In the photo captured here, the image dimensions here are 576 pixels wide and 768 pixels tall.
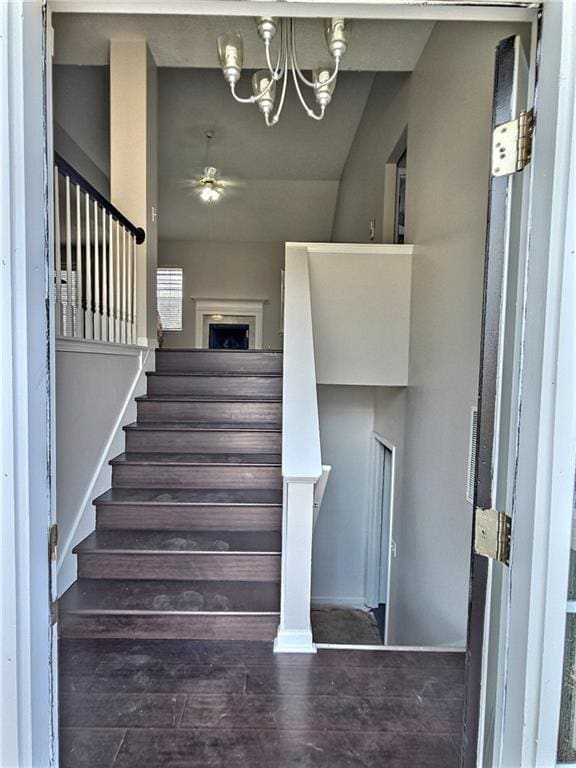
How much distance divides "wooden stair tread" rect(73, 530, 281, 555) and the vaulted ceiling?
3.19 m

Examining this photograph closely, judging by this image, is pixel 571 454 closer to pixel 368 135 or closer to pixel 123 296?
pixel 123 296

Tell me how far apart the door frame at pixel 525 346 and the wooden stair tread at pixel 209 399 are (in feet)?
7.86

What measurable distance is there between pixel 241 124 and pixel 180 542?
4.77 metres

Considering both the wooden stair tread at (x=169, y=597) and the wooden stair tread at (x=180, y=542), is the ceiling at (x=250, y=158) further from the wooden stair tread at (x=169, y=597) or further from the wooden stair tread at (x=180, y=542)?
the wooden stair tread at (x=169, y=597)

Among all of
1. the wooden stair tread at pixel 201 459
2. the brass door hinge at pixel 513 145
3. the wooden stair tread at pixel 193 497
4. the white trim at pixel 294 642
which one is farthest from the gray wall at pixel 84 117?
the white trim at pixel 294 642

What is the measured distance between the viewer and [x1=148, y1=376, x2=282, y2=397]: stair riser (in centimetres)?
354

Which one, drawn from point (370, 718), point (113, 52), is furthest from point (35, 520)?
point (113, 52)

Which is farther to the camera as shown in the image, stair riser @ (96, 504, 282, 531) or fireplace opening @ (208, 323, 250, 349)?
fireplace opening @ (208, 323, 250, 349)

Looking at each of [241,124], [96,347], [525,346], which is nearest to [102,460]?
[96,347]

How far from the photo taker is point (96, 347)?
2.64 metres

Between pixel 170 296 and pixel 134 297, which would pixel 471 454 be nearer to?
pixel 134 297

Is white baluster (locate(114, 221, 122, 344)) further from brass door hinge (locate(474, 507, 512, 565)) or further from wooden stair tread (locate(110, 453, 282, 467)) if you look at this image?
brass door hinge (locate(474, 507, 512, 565))

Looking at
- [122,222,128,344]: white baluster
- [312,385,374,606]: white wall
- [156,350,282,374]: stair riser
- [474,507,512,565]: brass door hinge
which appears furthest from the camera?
[312,385,374,606]: white wall

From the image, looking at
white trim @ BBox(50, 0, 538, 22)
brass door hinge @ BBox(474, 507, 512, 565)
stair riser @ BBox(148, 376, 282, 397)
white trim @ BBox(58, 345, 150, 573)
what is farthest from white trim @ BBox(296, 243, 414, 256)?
brass door hinge @ BBox(474, 507, 512, 565)
